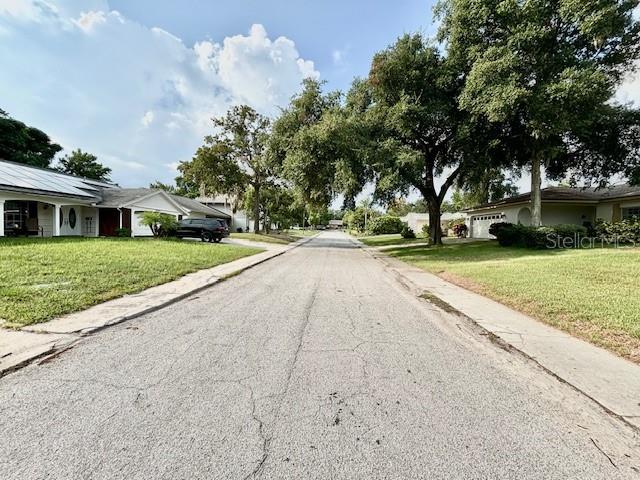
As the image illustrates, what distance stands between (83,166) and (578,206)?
2205 inches

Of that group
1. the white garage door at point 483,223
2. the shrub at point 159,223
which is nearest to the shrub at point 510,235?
the white garage door at point 483,223

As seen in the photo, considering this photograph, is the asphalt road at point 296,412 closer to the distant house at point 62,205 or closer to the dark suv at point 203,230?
the distant house at point 62,205

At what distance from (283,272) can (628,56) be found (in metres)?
19.0

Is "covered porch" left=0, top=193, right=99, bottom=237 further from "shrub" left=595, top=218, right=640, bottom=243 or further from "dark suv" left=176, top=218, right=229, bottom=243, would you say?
"shrub" left=595, top=218, right=640, bottom=243

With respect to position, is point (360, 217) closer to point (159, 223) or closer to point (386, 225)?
point (386, 225)

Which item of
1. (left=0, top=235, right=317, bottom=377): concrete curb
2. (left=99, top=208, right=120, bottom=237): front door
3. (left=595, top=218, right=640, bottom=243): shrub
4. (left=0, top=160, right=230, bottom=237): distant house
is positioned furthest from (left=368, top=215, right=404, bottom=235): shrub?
(left=0, top=235, right=317, bottom=377): concrete curb

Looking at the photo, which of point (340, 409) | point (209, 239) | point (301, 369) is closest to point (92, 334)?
point (301, 369)

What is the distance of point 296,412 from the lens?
8.21 feet

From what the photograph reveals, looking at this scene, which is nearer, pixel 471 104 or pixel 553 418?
pixel 553 418

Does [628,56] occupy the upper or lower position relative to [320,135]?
upper

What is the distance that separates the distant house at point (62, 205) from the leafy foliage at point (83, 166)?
24158 mm

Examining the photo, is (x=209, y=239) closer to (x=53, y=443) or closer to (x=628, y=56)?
(x=53, y=443)

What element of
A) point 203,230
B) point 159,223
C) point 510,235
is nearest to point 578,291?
point 510,235

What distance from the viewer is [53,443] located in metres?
2.08
